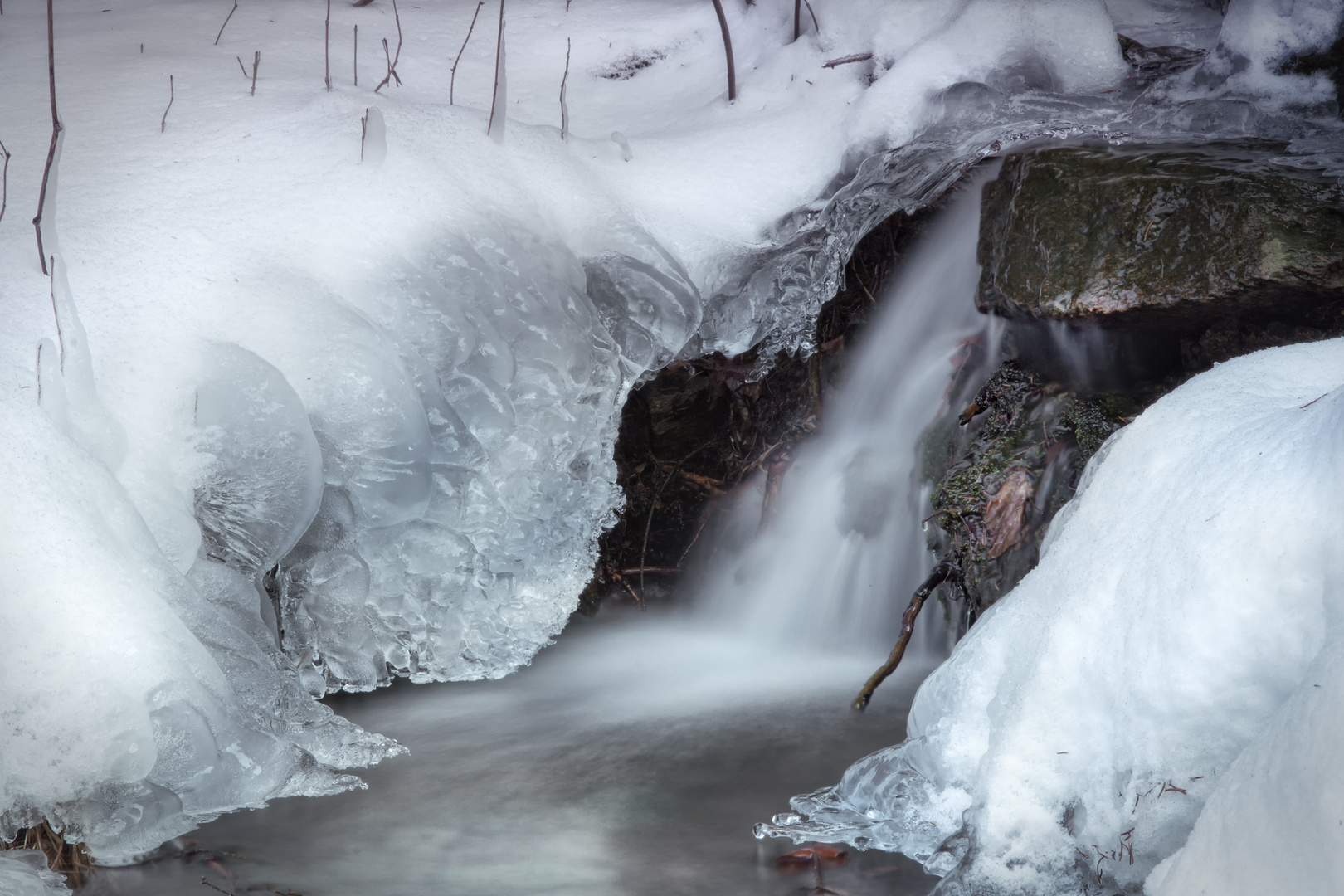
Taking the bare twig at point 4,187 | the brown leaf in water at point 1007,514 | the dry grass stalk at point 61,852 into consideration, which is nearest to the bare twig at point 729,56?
the brown leaf in water at point 1007,514

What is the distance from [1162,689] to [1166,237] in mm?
1499

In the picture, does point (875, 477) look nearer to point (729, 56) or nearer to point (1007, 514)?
point (1007, 514)

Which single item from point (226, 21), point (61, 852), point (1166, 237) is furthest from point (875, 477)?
point (226, 21)

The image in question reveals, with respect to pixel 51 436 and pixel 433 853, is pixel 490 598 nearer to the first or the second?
pixel 433 853

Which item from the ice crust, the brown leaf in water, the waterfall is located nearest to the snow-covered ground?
the waterfall

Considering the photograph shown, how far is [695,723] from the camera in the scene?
9.70ft

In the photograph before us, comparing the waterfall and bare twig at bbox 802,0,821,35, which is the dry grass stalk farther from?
bare twig at bbox 802,0,821,35

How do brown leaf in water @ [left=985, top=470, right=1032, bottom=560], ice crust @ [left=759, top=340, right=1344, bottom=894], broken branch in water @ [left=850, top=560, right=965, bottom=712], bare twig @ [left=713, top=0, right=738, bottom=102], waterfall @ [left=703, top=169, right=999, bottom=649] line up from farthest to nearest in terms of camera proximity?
1. bare twig @ [left=713, top=0, right=738, bottom=102]
2. waterfall @ [left=703, top=169, right=999, bottom=649]
3. broken branch in water @ [left=850, top=560, right=965, bottom=712]
4. brown leaf in water @ [left=985, top=470, right=1032, bottom=560]
5. ice crust @ [left=759, top=340, right=1344, bottom=894]

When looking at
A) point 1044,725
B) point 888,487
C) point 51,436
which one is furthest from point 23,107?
point 1044,725

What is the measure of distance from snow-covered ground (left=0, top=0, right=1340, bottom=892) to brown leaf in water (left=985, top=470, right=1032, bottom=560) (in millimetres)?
842

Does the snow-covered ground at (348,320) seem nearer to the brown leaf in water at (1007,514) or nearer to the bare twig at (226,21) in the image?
the bare twig at (226,21)

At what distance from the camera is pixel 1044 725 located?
1855mm

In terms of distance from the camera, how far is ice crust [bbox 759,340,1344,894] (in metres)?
1.42

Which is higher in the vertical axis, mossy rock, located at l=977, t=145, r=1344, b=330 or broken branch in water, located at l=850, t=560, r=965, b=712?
mossy rock, located at l=977, t=145, r=1344, b=330
